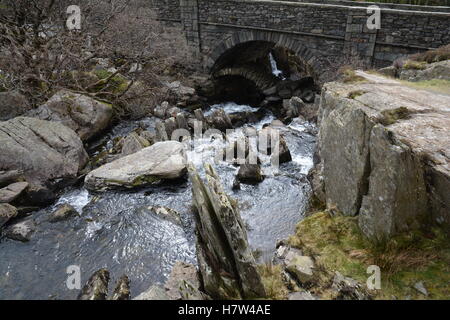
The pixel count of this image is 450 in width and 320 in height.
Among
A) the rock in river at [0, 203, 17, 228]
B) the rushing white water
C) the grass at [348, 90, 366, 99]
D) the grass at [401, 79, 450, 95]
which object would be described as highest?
the grass at [348, 90, 366, 99]

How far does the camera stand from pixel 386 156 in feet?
16.2

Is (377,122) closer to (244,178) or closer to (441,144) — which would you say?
(441,144)

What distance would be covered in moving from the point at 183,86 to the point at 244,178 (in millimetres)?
12053

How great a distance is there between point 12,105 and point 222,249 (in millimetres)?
12351

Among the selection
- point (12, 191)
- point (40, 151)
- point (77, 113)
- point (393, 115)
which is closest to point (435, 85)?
point (393, 115)

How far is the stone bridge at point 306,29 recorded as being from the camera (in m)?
15.0

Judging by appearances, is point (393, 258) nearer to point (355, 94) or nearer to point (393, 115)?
point (393, 115)

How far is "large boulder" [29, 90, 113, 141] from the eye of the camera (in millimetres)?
13711

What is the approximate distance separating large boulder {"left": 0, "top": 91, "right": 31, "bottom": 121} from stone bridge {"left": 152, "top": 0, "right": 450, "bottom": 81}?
12.1 meters

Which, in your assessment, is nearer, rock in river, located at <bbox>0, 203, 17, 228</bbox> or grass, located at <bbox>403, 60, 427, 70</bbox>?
rock in river, located at <bbox>0, 203, 17, 228</bbox>

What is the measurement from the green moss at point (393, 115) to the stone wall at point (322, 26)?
11.3 m

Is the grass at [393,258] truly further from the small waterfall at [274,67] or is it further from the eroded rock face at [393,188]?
the small waterfall at [274,67]

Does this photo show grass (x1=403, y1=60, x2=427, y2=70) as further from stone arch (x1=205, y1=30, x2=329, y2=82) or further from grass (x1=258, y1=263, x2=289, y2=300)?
grass (x1=258, y1=263, x2=289, y2=300)

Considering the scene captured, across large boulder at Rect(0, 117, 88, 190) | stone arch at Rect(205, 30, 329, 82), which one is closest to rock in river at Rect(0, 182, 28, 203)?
large boulder at Rect(0, 117, 88, 190)
